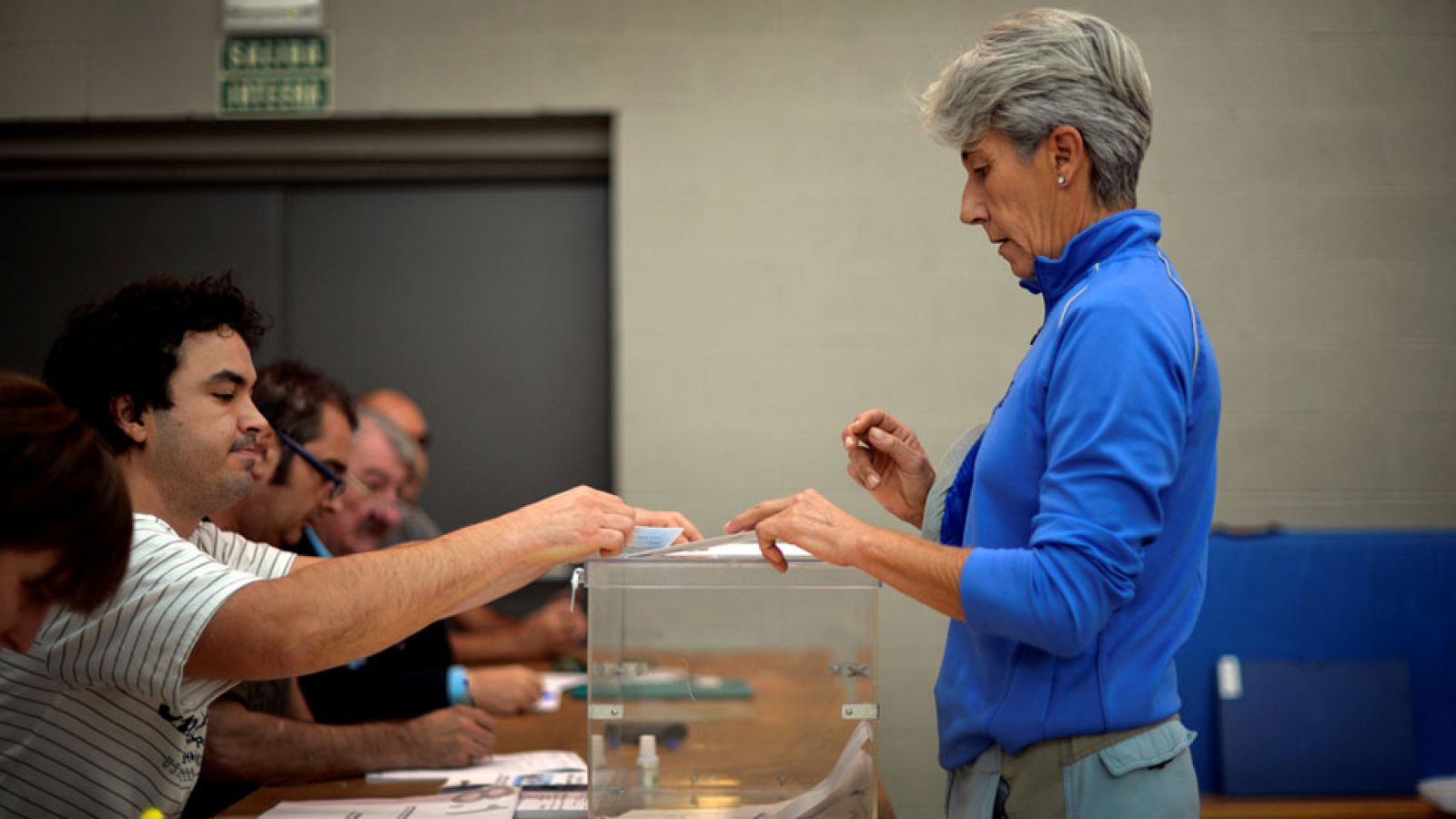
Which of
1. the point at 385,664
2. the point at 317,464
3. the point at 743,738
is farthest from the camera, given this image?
the point at 385,664

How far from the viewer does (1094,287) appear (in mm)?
1326

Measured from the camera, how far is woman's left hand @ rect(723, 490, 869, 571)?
1398mm

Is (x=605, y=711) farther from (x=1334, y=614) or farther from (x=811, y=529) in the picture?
(x=1334, y=614)

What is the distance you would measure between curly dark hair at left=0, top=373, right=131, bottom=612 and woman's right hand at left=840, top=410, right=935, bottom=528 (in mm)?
904

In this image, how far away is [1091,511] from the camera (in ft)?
4.00

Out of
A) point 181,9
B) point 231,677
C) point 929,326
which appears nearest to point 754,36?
point 929,326

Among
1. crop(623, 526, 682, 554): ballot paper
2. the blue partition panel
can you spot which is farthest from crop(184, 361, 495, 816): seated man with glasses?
the blue partition panel

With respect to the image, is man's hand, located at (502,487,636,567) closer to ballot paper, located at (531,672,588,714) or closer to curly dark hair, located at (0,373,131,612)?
curly dark hair, located at (0,373,131,612)

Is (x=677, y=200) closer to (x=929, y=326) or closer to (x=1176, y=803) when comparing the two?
(x=929, y=326)

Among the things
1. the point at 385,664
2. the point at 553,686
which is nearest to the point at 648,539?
the point at 385,664

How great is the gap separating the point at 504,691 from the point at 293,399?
76 cm

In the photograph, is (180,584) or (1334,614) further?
(1334,614)

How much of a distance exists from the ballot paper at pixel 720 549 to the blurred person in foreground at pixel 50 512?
65 cm

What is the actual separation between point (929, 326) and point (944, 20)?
873 mm
